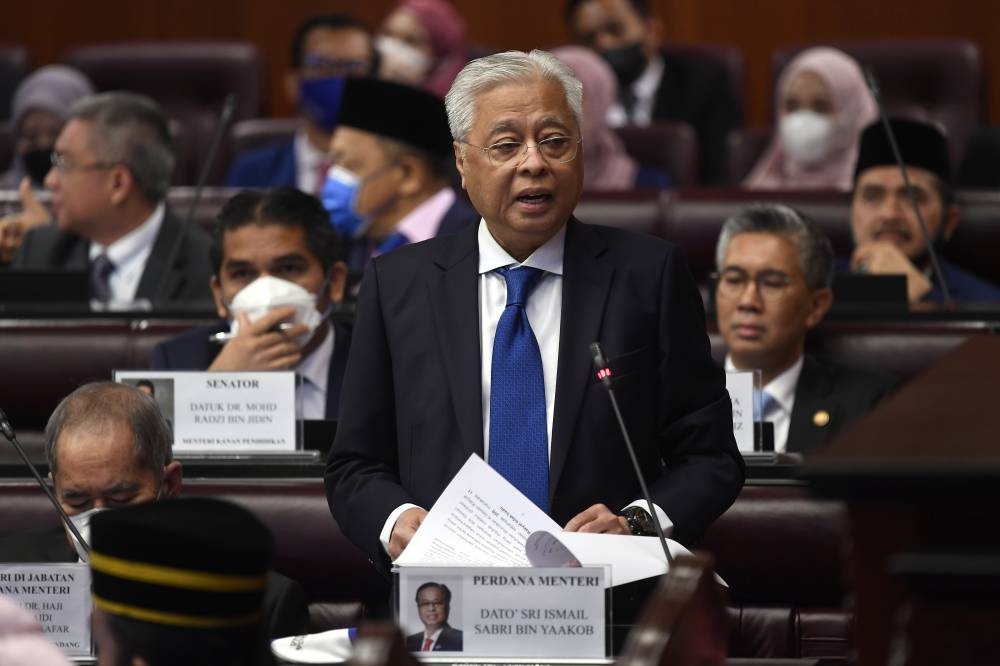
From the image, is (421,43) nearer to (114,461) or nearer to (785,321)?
(785,321)

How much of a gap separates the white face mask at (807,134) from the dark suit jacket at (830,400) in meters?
2.14

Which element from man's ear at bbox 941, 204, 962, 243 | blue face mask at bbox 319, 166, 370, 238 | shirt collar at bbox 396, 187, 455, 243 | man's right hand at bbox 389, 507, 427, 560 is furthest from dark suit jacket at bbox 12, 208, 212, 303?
man's right hand at bbox 389, 507, 427, 560

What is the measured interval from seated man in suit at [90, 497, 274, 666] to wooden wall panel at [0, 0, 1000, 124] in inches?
233

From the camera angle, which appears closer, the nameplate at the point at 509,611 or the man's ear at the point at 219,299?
the nameplate at the point at 509,611

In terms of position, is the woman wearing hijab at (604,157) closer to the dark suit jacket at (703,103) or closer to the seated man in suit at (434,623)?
the dark suit jacket at (703,103)

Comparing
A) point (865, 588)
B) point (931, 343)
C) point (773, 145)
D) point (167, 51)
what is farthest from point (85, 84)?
point (865, 588)

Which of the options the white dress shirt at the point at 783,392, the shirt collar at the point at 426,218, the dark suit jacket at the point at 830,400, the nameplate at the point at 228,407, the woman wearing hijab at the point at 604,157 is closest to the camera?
the nameplate at the point at 228,407

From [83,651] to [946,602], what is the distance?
4.88ft

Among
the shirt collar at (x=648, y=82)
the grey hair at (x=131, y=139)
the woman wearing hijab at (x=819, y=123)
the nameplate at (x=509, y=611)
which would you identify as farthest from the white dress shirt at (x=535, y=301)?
the shirt collar at (x=648, y=82)

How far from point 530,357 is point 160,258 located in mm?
2530

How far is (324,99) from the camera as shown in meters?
6.07

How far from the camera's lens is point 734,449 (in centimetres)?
262

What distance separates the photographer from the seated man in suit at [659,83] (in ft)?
22.1

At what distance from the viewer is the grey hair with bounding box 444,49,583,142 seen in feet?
8.57
